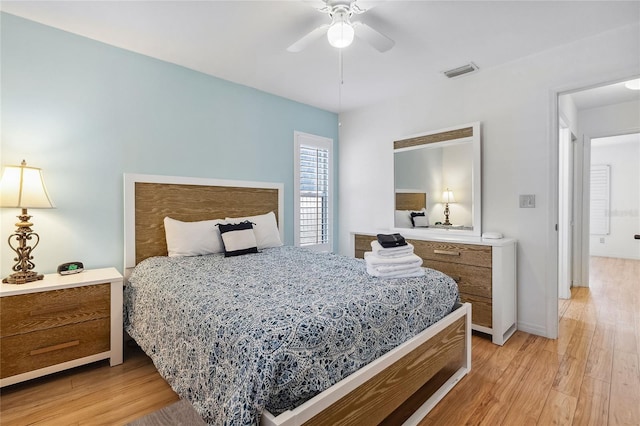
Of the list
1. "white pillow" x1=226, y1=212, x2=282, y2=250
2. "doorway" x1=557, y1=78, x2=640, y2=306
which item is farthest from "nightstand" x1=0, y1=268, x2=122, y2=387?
"doorway" x1=557, y1=78, x2=640, y2=306

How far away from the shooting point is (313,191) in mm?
4094

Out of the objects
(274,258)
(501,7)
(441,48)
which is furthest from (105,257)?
(501,7)

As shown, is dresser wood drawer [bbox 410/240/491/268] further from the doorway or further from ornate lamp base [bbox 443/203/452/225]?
the doorway

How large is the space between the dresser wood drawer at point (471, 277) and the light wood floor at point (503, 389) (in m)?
0.42

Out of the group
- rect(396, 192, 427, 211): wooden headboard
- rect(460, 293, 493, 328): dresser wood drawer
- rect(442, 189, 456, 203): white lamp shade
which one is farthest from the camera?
rect(396, 192, 427, 211): wooden headboard

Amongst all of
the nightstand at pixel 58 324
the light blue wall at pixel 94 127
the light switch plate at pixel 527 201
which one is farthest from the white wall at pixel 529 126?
the nightstand at pixel 58 324

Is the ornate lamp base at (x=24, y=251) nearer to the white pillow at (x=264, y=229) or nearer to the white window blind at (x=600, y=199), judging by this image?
the white pillow at (x=264, y=229)

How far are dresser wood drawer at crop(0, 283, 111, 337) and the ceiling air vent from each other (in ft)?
11.5

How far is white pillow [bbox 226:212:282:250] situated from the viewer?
3.06 m

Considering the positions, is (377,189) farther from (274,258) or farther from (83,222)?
(83,222)

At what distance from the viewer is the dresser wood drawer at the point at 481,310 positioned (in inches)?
101

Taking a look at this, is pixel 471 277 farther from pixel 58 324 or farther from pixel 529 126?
pixel 58 324

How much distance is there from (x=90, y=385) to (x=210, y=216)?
1593 millimetres

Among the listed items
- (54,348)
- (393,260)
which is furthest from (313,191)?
(54,348)
